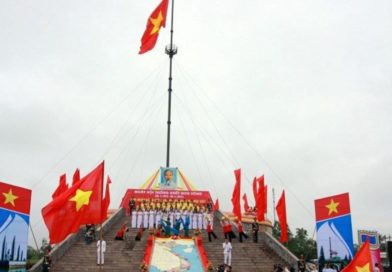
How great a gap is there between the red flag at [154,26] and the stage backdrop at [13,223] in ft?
57.9

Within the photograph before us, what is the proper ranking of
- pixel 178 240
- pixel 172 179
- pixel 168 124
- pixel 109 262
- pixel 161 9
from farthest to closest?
pixel 168 124, pixel 172 179, pixel 161 9, pixel 178 240, pixel 109 262

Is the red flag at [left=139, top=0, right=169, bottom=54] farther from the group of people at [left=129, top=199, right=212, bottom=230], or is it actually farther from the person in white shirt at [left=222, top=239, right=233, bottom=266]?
the person in white shirt at [left=222, top=239, right=233, bottom=266]

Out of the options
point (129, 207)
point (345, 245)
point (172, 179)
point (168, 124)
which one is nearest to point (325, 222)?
point (345, 245)

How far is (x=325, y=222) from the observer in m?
16.3

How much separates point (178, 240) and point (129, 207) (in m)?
7.92

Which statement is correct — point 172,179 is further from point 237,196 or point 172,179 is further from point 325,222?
point 325,222

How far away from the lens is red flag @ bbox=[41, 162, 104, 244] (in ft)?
40.4

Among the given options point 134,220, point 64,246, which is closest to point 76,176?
point 134,220

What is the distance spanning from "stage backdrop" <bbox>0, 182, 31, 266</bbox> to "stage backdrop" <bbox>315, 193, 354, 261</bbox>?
9961 mm

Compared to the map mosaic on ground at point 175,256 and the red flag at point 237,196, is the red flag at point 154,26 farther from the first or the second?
the map mosaic on ground at point 175,256

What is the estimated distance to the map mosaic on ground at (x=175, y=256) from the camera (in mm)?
18969

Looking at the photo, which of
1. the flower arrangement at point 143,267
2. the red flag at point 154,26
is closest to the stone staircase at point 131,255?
the flower arrangement at point 143,267

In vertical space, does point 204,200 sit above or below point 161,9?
below

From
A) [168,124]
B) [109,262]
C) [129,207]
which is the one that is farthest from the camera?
[168,124]
